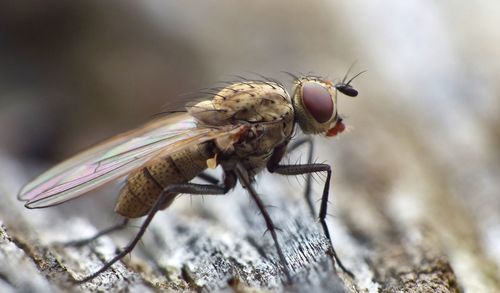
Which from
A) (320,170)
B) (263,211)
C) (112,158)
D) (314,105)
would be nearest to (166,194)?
(112,158)

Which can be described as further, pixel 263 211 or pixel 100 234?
pixel 100 234

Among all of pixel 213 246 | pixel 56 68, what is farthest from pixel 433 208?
pixel 56 68

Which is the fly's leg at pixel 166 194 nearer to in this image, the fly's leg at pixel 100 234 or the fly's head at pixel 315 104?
the fly's leg at pixel 100 234

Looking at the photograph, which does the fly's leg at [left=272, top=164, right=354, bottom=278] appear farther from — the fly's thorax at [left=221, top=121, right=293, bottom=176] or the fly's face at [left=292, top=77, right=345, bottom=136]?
the fly's face at [left=292, top=77, right=345, bottom=136]

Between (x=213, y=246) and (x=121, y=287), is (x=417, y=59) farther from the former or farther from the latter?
(x=121, y=287)

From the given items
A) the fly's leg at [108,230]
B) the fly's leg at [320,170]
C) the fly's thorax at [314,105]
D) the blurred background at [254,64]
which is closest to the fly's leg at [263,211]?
the fly's leg at [320,170]

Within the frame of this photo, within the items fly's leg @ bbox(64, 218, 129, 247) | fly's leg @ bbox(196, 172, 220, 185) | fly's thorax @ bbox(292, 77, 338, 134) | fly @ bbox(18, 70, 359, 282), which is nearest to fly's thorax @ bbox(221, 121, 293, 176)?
fly @ bbox(18, 70, 359, 282)

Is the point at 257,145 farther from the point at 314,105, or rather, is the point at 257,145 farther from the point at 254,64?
the point at 254,64
